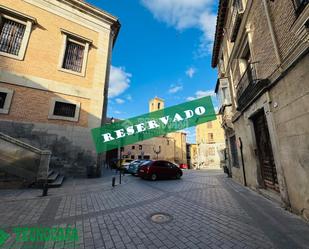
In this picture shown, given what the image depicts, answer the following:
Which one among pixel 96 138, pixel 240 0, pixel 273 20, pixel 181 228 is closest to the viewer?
pixel 181 228

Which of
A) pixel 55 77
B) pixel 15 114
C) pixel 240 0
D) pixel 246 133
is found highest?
pixel 240 0

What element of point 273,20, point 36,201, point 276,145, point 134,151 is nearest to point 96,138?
point 36,201

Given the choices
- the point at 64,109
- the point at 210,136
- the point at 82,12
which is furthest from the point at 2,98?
the point at 210,136

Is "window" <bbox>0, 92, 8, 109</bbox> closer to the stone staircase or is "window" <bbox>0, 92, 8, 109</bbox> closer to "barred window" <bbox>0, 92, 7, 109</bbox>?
"barred window" <bbox>0, 92, 7, 109</bbox>

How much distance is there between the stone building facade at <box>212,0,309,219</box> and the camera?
13.2 ft

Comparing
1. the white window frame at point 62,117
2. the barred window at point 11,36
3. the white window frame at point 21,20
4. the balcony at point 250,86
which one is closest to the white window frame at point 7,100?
the white window frame at point 62,117

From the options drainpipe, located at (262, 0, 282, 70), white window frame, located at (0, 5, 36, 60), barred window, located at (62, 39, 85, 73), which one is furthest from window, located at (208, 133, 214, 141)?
white window frame, located at (0, 5, 36, 60)

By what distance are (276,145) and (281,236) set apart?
304 cm

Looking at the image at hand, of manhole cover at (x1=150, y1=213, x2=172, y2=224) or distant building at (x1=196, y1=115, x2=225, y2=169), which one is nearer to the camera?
manhole cover at (x1=150, y1=213, x2=172, y2=224)

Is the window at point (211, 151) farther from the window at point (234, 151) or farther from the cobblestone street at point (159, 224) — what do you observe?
the cobblestone street at point (159, 224)

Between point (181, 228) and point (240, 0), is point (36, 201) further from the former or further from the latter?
point (240, 0)

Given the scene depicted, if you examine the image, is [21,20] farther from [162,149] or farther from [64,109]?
[162,149]

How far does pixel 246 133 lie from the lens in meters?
8.27

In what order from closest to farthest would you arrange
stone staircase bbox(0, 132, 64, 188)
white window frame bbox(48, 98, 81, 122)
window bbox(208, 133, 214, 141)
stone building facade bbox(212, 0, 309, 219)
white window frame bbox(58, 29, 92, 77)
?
stone building facade bbox(212, 0, 309, 219) < stone staircase bbox(0, 132, 64, 188) < white window frame bbox(48, 98, 81, 122) < white window frame bbox(58, 29, 92, 77) < window bbox(208, 133, 214, 141)
